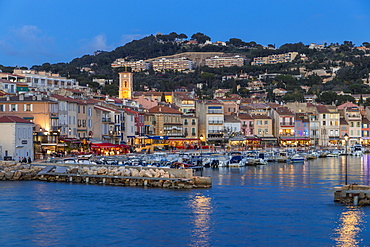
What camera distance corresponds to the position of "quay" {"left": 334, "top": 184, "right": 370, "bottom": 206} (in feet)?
110

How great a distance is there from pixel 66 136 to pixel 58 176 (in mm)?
17610

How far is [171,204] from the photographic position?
34719 mm

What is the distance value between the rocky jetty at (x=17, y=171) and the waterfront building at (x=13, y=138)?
9.93 ft

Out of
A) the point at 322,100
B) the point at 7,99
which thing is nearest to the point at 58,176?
the point at 7,99

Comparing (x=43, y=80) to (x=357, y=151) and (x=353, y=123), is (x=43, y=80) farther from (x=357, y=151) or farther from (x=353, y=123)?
(x=357, y=151)

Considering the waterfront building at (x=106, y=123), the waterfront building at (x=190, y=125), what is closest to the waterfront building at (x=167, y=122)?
the waterfront building at (x=190, y=125)

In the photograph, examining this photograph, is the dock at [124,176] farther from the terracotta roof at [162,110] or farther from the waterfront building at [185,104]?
the waterfront building at [185,104]

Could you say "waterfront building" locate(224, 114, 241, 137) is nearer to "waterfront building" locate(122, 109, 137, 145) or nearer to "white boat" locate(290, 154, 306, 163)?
"waterfront building" locate(122, 109, 137, 145)

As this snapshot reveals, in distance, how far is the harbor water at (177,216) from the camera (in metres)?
26.7

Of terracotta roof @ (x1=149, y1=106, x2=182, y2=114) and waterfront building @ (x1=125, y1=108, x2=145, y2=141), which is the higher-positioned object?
terracotta roof @ (x1=149, y1=106, x2=182, y2=114)

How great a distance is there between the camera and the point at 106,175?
45.3 metres

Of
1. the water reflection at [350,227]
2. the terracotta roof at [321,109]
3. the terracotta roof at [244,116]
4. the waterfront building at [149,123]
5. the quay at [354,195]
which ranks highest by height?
the terracotta roof at [321,109]

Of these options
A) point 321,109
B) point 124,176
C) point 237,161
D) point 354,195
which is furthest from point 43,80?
point 354,195

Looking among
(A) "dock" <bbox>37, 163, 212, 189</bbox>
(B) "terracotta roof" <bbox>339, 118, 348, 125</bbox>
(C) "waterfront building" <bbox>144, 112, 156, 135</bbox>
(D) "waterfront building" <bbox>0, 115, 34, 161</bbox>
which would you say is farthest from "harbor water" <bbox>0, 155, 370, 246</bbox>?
(B) "terracotta roof" <bbox>339, 118, 348, 125</bbox>
